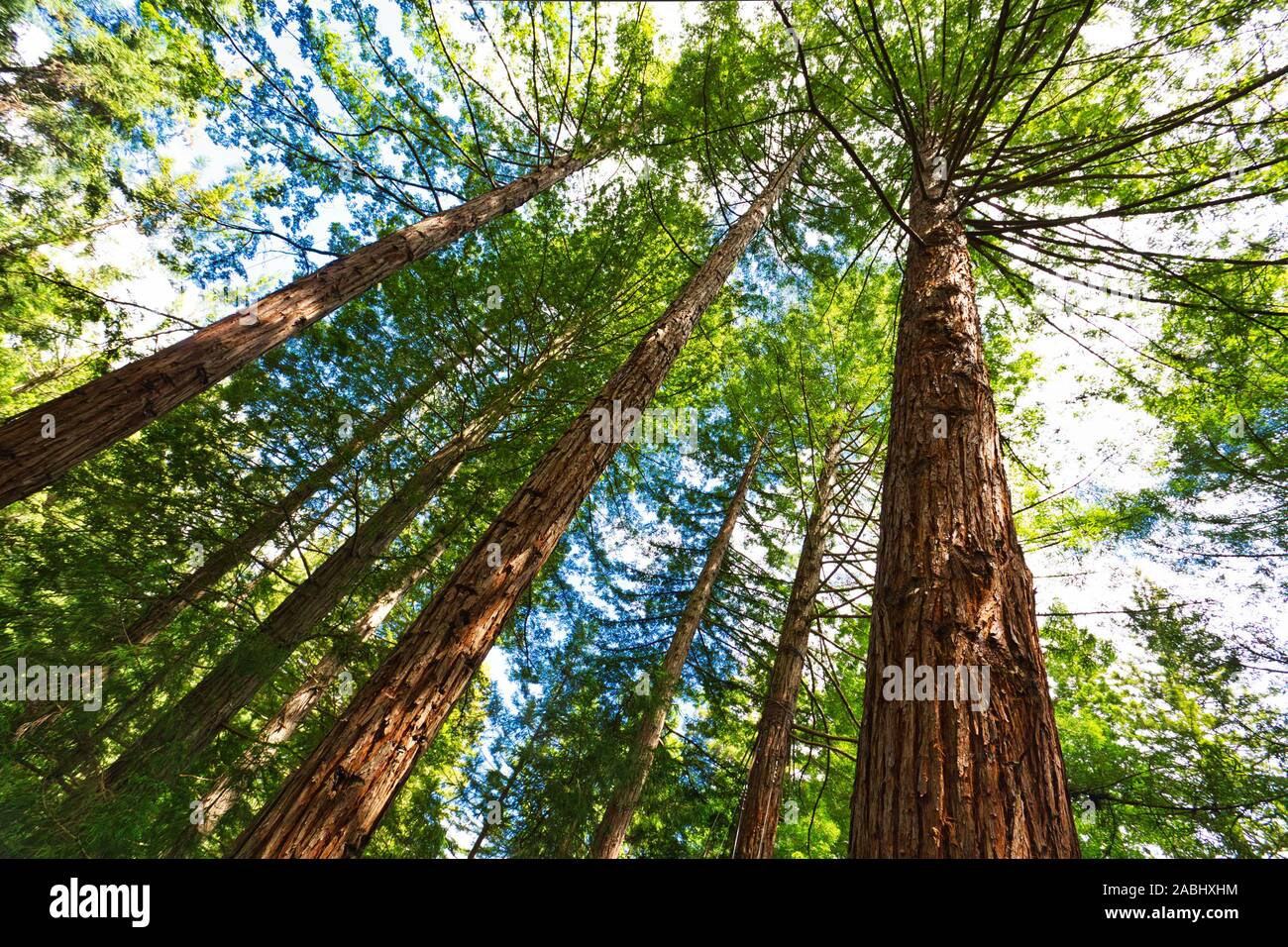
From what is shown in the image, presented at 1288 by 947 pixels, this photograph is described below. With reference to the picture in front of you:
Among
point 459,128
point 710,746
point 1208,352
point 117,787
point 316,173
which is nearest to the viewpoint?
point 117,787

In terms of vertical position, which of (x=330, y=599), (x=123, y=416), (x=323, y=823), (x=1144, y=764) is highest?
(x=123, y=416)

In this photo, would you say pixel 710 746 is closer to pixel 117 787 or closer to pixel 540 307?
pixel 117 787

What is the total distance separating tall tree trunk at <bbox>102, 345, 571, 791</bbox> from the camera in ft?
12.1

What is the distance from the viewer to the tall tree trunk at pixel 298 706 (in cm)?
398

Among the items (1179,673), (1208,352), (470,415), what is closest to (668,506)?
(470,415)

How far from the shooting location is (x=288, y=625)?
4.82m

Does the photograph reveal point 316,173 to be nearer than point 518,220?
Yes

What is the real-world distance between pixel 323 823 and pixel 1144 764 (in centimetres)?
1076

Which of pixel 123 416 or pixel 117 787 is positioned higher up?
pixel 123 416

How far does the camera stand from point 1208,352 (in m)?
4.09
